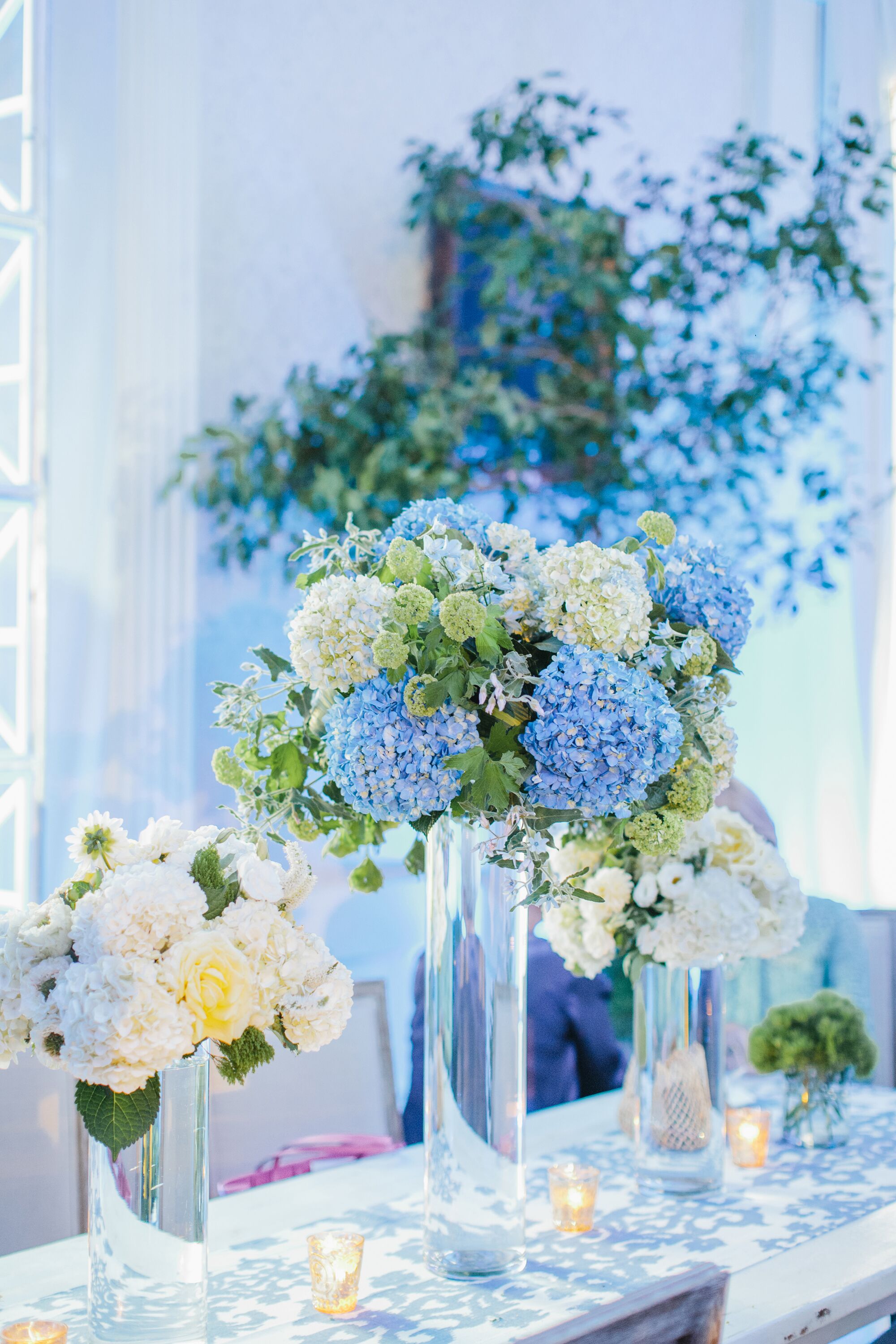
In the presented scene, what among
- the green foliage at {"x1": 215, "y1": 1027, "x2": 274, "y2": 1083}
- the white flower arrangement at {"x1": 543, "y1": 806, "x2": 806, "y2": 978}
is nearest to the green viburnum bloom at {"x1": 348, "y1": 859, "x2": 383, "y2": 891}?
the white flower arrangement at {"x1": 543, "y1": 806, "x2": 806, "y2": 978}

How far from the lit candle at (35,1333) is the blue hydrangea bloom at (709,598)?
0.78 metres

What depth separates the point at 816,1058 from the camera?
5.09 feet

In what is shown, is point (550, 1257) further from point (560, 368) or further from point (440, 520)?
point (560, 368)

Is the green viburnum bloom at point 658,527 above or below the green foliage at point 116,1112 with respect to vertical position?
above

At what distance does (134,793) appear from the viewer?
250 centimetres

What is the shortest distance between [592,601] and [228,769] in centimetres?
39

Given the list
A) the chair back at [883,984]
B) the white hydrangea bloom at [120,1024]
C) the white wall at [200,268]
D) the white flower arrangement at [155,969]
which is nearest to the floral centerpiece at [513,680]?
the white flower arrangement at [155,969]

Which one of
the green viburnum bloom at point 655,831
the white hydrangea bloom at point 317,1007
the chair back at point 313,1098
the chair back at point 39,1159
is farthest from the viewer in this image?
the chair back at point 313,1098

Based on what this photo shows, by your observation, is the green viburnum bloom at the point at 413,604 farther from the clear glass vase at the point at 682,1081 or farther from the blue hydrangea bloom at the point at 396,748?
the clear glass vase at the point at 682,1081

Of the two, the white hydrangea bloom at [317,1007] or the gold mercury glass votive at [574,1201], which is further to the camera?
the gold mercury glass votive at [574,1201]

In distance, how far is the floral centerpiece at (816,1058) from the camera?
1.54 m

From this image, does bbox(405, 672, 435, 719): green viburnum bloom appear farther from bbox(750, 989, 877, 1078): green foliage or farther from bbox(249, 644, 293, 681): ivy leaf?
bbox(750, 989, 877, 1078): green foliage

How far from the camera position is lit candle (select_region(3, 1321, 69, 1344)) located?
0.95 metres

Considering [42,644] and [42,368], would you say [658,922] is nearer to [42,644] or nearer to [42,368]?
[42,644]
